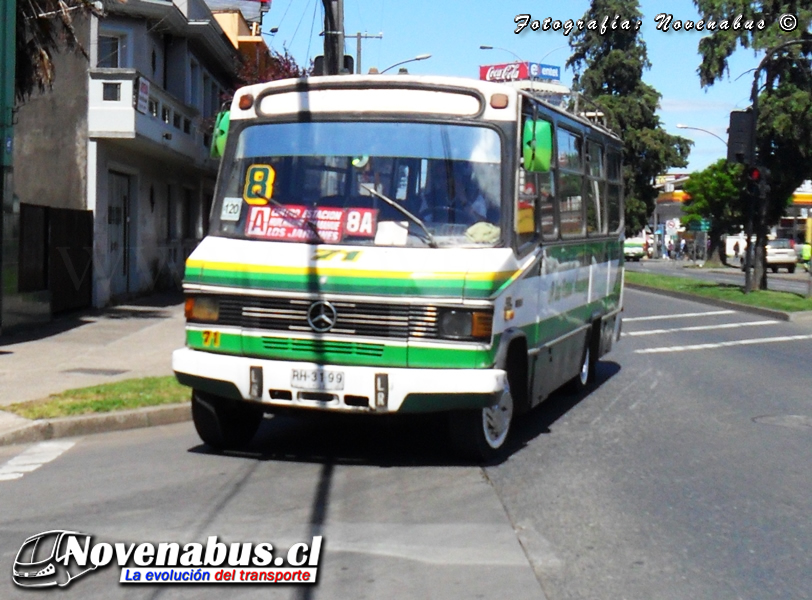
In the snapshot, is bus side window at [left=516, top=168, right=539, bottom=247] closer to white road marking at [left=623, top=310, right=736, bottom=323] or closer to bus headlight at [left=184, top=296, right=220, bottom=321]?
bus headlight at [left=184, top=296, right=220, bottom=321]

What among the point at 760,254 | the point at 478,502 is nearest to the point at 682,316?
the point at 760,254

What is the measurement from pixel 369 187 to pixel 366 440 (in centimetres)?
219

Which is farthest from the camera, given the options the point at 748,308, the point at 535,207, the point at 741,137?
the point at 741,137

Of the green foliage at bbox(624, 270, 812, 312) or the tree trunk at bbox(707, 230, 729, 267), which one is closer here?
the green foliage at bbox(624, 270, 812, 312)

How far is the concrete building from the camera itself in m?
17.6

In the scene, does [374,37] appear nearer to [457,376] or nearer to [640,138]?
[640,138]

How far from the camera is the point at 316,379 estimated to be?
7.44 m

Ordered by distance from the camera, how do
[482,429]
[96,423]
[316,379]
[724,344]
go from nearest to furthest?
[316,379] < [482,429] < [96,423] < [724,344]

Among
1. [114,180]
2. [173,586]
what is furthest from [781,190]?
[173,586]

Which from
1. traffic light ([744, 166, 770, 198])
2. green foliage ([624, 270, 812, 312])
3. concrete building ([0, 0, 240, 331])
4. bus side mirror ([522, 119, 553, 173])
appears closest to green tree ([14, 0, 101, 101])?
concrete building ([0, 0, 240, 331])

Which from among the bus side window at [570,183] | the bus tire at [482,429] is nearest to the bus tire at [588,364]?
the bus side window at [570,183]

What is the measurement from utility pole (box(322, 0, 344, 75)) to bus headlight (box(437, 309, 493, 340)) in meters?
10.2

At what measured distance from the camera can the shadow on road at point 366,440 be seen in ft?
26.5

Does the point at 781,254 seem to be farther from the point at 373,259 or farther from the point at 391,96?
the point at 373,259
